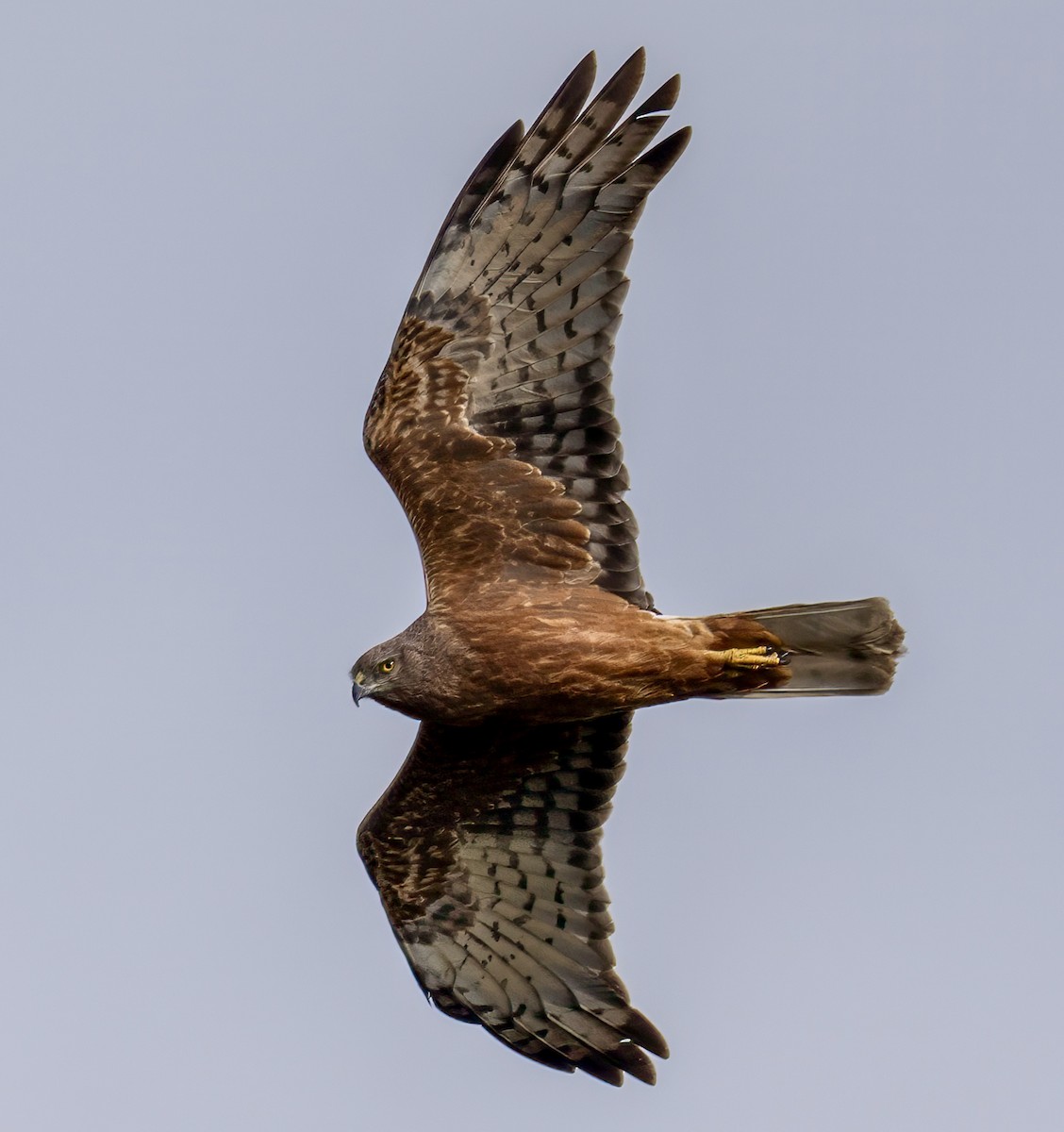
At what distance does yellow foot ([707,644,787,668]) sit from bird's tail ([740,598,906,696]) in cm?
11

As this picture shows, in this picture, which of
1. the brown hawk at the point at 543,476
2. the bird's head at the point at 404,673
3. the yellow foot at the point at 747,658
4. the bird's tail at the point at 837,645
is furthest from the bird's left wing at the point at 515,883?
the bird's tail at the point at 837,645

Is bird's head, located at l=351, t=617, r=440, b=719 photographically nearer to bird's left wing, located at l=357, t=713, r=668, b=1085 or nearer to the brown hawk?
the brown hawk

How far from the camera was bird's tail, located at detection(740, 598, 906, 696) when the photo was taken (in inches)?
459

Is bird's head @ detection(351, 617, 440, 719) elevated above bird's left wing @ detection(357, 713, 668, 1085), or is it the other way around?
bird's head @ detection(351, 617, 440, 719)

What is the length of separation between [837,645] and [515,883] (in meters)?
2.44

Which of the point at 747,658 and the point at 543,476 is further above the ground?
the point at 543,476

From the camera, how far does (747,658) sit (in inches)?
456

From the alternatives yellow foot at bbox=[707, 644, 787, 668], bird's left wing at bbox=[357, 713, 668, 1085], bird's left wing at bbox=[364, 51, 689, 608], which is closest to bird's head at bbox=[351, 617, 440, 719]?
bird's left wing at bbox=[364, 51, 689, 608]

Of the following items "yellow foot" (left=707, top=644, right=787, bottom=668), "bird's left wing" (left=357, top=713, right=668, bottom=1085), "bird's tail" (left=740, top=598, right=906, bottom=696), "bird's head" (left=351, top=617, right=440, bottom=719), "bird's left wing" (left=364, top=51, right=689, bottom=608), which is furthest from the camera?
"bird's left wing" (left=357, top=713, right=668, bottom=1085)

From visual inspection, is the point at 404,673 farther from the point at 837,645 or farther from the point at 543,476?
the point at 837,645

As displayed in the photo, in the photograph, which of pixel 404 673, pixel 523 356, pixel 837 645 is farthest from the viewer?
pixel 837 645

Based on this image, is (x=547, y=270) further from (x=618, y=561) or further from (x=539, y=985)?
(x=539, y=985)

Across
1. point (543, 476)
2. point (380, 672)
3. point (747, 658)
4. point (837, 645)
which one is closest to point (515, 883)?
point (380, 672)

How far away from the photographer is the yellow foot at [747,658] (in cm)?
1155
